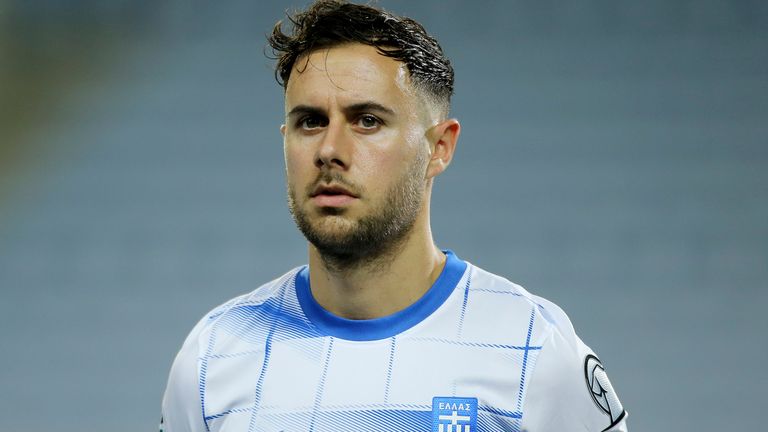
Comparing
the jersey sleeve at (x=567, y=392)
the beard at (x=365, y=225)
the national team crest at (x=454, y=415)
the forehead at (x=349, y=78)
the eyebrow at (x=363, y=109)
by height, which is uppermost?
the forehead at (x=349, y=78)

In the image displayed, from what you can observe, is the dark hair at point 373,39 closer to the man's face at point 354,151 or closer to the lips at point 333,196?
the man's face at point 354,151

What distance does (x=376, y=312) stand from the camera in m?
1.95

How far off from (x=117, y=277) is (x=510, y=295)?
3611mm

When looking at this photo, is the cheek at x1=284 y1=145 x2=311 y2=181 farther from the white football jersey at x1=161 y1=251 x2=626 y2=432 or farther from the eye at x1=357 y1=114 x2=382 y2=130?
the white football jersey at x1=161 y1=251 x2=626 y2=432

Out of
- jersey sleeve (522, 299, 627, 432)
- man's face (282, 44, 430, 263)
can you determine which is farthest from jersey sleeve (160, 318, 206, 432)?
jersey sleeve (522, 299, 627, 432)

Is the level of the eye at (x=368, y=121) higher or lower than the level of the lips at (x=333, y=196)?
higher

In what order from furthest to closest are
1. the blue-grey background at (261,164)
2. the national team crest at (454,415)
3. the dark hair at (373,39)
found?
the blue-grey background at (261,164) < the dark hair at (373,39) < the national team crest at (454,415)

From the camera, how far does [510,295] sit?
1999 millimetres

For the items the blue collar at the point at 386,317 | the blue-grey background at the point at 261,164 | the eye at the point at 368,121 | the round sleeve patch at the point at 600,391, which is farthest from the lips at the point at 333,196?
the blue-grey background at the point at 261,164

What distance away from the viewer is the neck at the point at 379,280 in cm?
193

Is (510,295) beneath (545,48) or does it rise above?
beneath

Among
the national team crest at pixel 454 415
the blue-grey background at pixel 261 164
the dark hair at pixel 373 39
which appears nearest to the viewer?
the national team crest at pixel 454 415

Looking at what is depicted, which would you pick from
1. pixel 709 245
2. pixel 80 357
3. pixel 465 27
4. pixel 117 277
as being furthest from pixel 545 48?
pixel 80 357

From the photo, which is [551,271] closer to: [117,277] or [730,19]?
[730,19]
